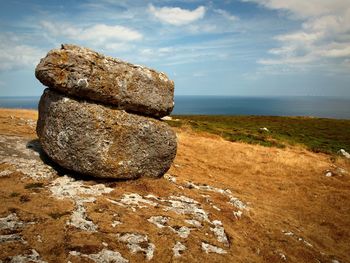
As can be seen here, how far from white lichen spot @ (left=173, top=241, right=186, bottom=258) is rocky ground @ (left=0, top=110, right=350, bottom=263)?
0.05m

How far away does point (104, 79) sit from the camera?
587 inches

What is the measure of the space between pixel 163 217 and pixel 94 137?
15.8 ft

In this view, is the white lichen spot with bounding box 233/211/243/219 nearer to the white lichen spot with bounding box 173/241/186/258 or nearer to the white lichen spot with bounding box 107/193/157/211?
the white lichen spot with bounding box 107/193/157/211

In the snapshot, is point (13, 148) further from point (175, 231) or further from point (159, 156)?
point (175, 231)

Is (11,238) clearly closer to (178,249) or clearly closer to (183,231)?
(178,249)

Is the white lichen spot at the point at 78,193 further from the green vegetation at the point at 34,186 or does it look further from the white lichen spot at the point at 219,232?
the white lichen spot at the point at 219,232

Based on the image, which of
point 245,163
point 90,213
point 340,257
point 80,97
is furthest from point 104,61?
point 245,163

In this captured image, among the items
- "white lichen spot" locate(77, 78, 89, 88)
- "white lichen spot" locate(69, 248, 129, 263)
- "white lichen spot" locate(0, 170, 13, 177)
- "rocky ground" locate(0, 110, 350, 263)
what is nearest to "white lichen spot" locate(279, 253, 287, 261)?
"rocky ground" locate(0, 110, 350, 263)

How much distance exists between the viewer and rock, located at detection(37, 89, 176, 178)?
14.5m

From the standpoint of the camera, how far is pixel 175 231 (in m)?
11.8

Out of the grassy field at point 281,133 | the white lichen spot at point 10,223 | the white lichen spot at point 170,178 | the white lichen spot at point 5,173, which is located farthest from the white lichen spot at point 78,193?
the grassy field at point 281,133

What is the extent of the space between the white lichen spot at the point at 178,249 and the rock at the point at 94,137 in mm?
5475

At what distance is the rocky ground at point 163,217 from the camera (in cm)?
991

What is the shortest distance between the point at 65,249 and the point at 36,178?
5.99 metres
